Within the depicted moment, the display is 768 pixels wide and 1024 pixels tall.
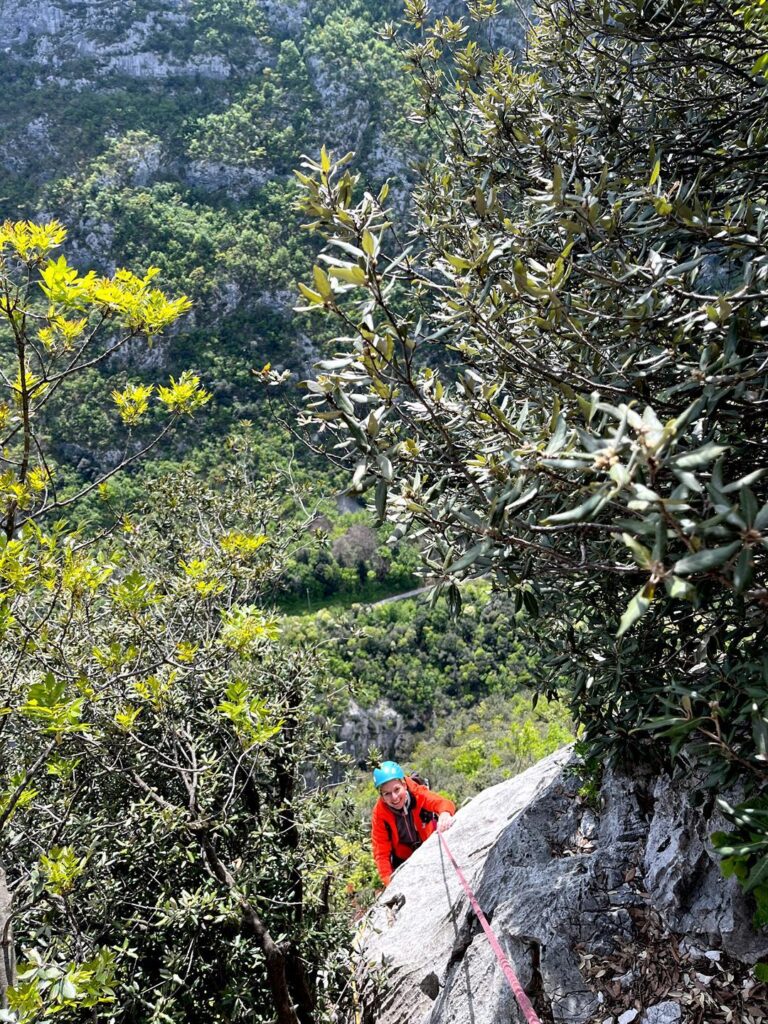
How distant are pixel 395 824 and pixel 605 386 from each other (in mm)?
4546

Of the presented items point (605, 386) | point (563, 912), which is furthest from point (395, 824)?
point (605, 386)

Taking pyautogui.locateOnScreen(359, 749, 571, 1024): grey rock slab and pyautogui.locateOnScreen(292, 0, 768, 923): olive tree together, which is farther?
pyautogui.locateOnScreen(359, 749, 571, 1024): grey rock slab

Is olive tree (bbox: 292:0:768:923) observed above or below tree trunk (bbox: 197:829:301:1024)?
above

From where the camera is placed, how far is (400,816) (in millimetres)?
5090

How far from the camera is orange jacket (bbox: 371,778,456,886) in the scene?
4863 millimetres

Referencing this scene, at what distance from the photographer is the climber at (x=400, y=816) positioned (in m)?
4.55

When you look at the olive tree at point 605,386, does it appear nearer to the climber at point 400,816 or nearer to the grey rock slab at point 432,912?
the grey rock slab at point 432,912

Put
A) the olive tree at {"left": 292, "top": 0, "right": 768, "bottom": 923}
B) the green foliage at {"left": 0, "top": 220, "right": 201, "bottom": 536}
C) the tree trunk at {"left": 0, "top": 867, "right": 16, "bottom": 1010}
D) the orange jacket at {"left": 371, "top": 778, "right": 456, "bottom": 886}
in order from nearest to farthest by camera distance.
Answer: the olive tree at {"left": 292, "top": 0, "right": 768, "bottom": 923}
the tree trunk at {"left": 0, "top": 867, "right": 16, "bottom": 1010}
the green foliage at {"left": 0, "top": 220, "right": 201, "bottom": 536}
the orange jacket at {"left": 371, "top": 778, "right": 456, "bottom": 886}

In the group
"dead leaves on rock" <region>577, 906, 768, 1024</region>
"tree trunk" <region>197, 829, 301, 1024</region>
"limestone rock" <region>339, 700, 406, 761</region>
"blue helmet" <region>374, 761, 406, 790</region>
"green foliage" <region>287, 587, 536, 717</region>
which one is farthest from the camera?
"green foliage" <region>287, 587, 536, 717</region>

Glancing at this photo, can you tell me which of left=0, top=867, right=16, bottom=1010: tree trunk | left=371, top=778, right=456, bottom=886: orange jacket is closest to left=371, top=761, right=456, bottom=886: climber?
left=371, top=778, right=456, bottom=886: orange jacket

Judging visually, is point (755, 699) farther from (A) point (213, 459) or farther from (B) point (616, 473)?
(A) point (213, 459)

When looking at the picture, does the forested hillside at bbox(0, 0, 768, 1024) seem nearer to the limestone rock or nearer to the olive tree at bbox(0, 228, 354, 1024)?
the olive tree at bbox(0, 228, 354, 1024)

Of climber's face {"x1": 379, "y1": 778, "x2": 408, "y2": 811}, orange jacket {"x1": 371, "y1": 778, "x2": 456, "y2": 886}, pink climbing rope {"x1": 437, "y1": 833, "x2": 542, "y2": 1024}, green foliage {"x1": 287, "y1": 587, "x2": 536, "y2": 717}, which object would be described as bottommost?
green foliage {"x1": 287, "y1": 587, "x2": 536, "y2": 717}

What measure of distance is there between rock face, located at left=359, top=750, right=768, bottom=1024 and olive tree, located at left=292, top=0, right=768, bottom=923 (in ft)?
1.49
